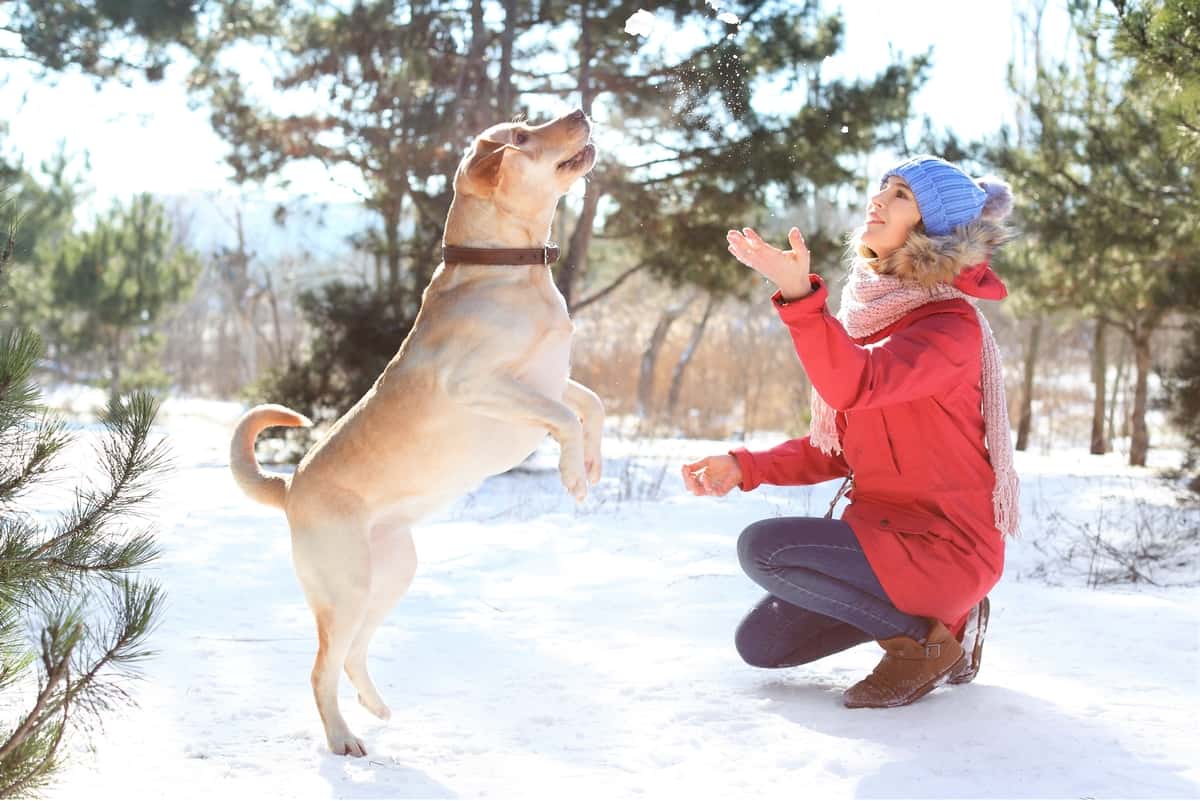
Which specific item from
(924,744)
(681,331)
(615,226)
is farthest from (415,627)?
(681,331)

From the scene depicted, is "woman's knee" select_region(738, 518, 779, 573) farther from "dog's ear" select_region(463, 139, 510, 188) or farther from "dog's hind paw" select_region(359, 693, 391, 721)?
"dog's ear" select_region(463, 139, 510, 188)

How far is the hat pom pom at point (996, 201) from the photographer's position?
114 inches

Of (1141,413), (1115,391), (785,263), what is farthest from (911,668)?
(1115,391)

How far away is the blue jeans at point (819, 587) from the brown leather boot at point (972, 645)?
25 cm

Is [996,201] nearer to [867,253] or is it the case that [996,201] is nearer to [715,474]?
[867,253]

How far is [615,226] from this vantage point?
402 inches

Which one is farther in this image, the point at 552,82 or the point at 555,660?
the point at 552,82

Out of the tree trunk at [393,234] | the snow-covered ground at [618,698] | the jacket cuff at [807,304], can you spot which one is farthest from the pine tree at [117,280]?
the jacket cuff at [807,304]

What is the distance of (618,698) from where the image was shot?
305 centimetres

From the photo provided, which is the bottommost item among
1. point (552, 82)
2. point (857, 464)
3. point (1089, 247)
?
point (857, 464)

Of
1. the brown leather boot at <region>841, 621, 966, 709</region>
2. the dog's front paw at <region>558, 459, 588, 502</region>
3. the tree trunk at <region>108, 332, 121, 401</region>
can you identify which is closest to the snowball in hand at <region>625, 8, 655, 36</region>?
the dog's front paw at <region>558, 459, 588, 502</region>

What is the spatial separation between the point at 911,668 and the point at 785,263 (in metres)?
1.14

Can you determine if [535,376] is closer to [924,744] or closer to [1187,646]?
[924,744]

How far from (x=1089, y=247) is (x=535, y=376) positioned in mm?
7316
